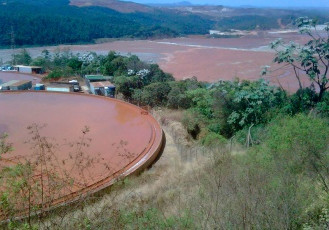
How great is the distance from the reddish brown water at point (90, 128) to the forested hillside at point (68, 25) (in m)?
26.9

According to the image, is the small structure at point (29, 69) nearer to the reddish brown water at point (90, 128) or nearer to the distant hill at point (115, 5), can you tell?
the reddish brown water at point (90, 128)

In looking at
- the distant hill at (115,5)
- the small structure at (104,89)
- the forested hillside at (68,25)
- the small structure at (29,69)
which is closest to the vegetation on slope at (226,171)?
the small structure at (104,89)

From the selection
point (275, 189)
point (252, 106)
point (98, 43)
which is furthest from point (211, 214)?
point (98, 43)

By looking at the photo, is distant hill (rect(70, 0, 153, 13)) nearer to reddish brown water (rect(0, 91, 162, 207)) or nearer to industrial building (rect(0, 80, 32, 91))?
industrial building (rect(0, 80, 32, 91))

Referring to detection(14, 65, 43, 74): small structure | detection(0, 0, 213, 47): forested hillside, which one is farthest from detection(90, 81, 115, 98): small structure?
detection(0, 0, 213, 47): forested hillside

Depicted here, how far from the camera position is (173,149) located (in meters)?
8.55

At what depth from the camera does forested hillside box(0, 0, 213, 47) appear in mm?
38688

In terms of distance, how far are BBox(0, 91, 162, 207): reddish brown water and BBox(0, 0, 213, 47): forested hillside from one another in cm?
2685

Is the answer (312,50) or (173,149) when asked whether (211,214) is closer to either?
(173,149)

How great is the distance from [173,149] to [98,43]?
135 feet

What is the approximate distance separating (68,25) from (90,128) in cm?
4104

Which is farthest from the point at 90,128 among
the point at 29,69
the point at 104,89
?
the point at 29,69

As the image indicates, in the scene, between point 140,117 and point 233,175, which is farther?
point 140,117

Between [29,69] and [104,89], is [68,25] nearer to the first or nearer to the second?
[29,69]
